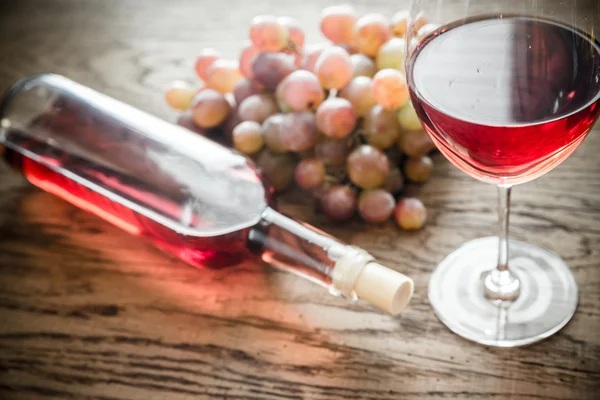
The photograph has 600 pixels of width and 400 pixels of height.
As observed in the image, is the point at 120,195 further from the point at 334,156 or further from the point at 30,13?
the point at 30,13

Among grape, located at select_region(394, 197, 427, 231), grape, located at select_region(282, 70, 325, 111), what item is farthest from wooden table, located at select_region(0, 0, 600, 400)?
grape, located at select_region(282, 70, 325, 111)

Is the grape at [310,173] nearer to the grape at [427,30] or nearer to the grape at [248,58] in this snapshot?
the grape at [248,58]

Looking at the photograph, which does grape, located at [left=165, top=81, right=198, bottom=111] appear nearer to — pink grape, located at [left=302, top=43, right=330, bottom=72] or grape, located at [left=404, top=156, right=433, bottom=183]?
pink grape, located at [left=302, top=43, right=330, bottom=72]

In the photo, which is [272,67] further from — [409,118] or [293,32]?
[409,118]

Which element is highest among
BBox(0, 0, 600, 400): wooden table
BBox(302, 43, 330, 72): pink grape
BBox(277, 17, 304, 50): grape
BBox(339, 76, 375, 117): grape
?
BBox(277, 17, 304, 50): grape

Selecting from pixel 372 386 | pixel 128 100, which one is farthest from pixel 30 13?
pixel 372 386

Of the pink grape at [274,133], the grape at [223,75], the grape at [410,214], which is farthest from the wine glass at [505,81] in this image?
the grape at [223,75]
